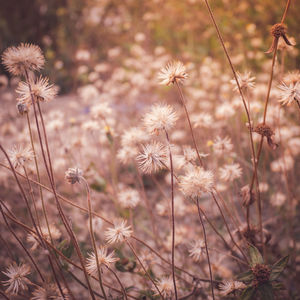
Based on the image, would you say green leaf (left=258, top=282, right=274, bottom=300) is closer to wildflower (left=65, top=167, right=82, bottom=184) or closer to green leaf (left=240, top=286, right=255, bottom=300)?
green leaf (left=240, top=286, right=255, bottom=300)

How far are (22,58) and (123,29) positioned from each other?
410 cm

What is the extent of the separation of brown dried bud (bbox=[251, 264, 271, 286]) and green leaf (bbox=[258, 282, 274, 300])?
0.5 inches

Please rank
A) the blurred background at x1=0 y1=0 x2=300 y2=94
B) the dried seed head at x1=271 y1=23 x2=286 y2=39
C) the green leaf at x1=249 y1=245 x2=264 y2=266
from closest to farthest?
the dried seed head at x1=271 y1=23 x2=286 y2=39, the green leaf at x1=249 y1=245 x2=264 y2=266, the blurred background at x1=0 y1=0 x2=300 y2=94

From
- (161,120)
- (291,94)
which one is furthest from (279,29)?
(161,120)

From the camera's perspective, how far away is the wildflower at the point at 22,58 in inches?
23.3

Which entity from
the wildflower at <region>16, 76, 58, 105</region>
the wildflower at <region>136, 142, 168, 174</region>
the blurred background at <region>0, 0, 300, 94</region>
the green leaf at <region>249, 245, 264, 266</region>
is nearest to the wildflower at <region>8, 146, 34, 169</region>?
the wildflower at <region>16, 76, 58, 105</region>

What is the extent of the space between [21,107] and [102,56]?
4.21m

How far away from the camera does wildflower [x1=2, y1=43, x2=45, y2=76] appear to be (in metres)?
0.59

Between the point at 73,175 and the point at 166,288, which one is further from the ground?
the point at 73,175

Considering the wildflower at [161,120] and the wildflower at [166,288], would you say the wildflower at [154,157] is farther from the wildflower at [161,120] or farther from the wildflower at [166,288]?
the wildflower at [166,288]

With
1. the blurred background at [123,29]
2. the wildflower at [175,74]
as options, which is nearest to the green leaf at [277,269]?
the wildflower at [175,74]

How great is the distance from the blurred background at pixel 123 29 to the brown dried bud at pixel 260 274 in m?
1.91

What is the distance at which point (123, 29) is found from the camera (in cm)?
428

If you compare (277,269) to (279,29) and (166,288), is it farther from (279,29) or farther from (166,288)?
(279,29)
